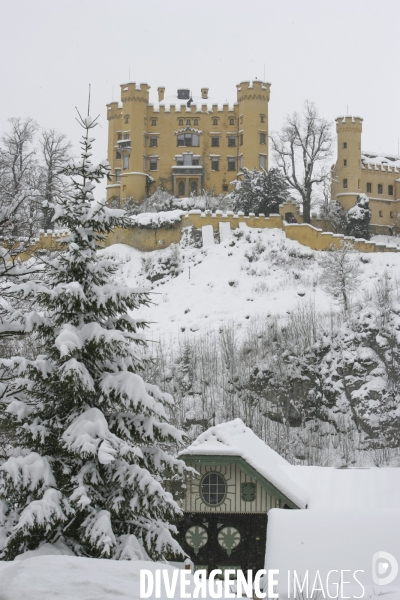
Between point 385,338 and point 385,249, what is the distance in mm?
11943

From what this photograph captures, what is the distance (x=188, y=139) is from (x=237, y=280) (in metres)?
21.3

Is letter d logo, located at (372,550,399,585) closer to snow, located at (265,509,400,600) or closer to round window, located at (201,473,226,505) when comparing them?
snow, located at (265,509,400,600)

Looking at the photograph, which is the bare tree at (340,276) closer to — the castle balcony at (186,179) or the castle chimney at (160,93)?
the castle balcony at (186,179)

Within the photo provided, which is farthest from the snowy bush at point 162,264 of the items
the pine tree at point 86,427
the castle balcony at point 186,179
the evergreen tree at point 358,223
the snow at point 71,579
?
the snow at point 71,579

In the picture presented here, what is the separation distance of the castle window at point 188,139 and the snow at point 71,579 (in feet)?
187

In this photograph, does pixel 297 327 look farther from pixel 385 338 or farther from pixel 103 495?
pixel 103 495

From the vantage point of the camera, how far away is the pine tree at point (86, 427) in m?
9.88

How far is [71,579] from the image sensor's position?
4270mm

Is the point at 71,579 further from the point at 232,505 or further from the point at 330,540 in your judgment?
the point at 232,505

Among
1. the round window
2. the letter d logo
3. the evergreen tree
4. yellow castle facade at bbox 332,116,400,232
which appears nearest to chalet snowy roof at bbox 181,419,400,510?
the round window

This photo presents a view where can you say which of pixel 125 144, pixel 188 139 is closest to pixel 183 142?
pixel 188 139

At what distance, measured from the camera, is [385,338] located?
35.6 meters

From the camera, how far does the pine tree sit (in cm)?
988

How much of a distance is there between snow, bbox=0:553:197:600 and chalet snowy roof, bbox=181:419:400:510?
42.0 ft
